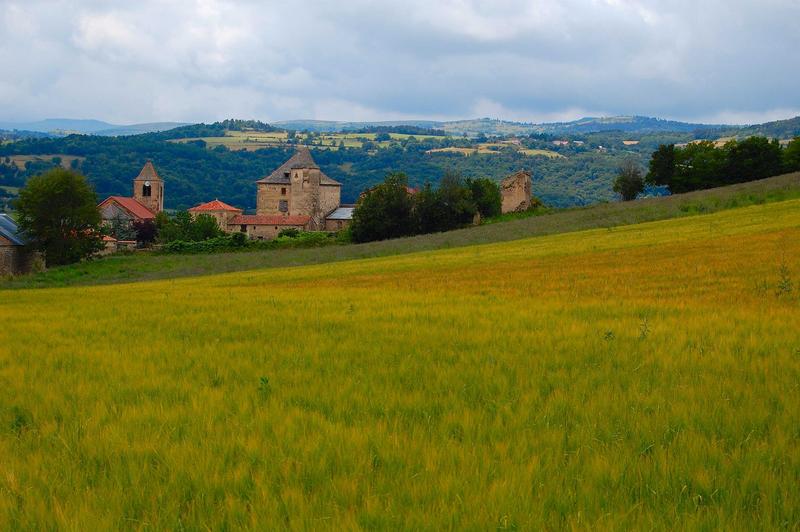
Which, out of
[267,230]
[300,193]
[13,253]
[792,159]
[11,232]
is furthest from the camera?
[300,193]

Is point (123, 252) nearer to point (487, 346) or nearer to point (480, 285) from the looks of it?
point (480, 285)

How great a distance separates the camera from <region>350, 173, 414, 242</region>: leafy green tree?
88562mm

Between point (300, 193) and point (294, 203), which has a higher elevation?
point (300, 193)

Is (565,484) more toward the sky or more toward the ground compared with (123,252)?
more toward the sky

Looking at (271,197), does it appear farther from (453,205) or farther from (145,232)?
(453,205)

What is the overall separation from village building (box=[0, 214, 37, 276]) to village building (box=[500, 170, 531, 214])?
63.8m

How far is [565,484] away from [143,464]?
11.0 feet

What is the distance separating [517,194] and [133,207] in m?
72.9

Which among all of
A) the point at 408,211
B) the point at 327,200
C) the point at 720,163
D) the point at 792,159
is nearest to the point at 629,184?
the point at 720,163

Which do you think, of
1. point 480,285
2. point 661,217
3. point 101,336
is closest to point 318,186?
point 661,217

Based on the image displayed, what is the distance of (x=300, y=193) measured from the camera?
126 metres

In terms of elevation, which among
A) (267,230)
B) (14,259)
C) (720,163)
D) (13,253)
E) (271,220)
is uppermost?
(720,163)

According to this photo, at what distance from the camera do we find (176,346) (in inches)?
459

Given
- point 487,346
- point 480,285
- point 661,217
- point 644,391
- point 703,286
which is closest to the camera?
point 644,391
